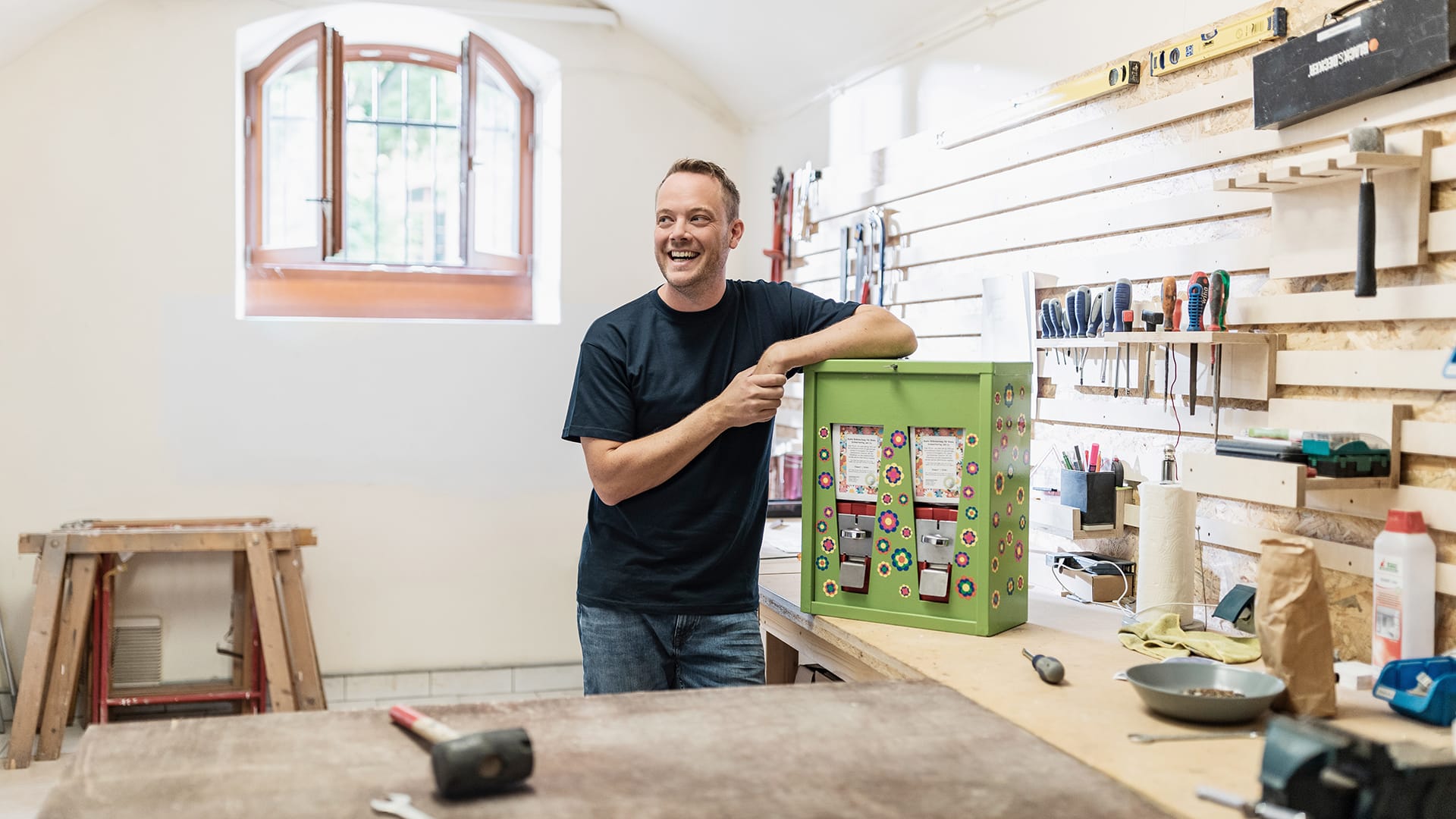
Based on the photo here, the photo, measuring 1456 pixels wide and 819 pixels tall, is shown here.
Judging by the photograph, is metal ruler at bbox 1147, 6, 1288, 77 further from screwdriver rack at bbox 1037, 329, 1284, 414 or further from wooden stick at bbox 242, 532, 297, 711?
wooden stick at bbox 242, 532, 297, 711

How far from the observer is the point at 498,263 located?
4875mm

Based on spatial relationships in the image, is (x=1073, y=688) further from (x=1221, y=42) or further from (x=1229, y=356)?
(x=1221, y=42)

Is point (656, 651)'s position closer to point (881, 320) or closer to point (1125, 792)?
point (881, 320)

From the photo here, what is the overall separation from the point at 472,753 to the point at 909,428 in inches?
44.9

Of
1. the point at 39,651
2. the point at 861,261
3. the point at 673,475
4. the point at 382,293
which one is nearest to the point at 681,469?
the point at 673,475

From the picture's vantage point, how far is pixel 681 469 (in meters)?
2.24

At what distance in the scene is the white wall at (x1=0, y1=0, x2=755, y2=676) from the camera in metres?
4.23

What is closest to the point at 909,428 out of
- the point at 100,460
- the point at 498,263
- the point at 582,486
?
the point at 582,486

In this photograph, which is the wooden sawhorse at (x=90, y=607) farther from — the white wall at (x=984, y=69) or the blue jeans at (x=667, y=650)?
the white wall at (x=984, y=69)

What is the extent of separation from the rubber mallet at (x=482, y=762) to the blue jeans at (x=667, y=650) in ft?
3.25

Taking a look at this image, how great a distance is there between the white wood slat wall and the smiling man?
59cm

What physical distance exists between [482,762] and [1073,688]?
2.99 ft

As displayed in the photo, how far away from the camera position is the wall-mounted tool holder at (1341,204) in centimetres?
181

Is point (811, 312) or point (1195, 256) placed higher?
point (1195, 256)
